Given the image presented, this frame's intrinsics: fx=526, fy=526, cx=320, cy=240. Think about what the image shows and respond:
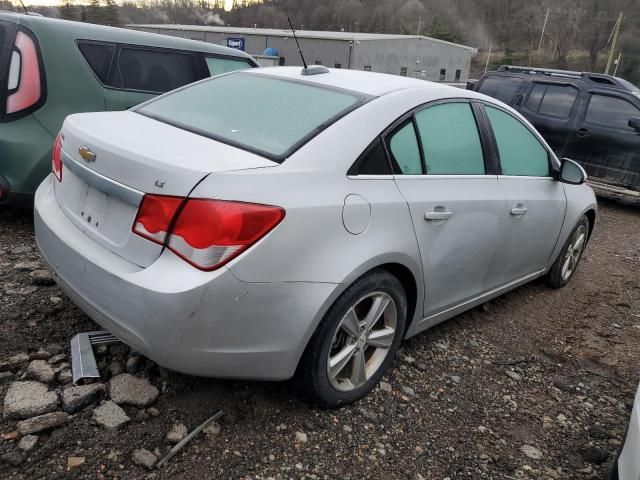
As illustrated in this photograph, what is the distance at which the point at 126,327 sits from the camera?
2.02 m

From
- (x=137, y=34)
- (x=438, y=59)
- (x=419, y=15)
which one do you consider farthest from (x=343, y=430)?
(x=419, y=15)

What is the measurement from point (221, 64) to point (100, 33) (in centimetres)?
132

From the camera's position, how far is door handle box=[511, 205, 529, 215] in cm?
325

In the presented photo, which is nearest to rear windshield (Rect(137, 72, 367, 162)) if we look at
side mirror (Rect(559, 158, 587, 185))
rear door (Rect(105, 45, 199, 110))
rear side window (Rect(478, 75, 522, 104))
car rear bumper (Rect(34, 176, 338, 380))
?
car rear bumper (Rect(34, 176, 338, 380))

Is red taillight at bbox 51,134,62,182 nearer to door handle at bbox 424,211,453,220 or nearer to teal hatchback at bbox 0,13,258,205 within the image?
teal hatchback at bbox 0,13,258,205

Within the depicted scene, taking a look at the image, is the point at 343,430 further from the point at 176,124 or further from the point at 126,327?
the point at 176,124

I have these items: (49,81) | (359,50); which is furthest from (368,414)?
(359,50)

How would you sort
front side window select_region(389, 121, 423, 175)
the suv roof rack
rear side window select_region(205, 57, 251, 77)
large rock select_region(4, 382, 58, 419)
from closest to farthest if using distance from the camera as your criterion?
large rock select_region(4, 382, 58, 419), front side window select_region(389, 121, 423, 175), rear side window select_region(205, 57, 251, 77), the suv roof rack

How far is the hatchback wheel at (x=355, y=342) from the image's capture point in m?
Result: 2.24

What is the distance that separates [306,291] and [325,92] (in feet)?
3.69

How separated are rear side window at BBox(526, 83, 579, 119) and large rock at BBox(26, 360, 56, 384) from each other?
26.7ft

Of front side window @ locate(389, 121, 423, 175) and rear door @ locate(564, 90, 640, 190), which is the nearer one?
front side window @ locate(389, 121, 423, 175)

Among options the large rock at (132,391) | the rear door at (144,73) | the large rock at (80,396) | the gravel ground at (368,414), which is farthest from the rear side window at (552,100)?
the large rock at (80,396)

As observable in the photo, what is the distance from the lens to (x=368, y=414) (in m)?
2.54
